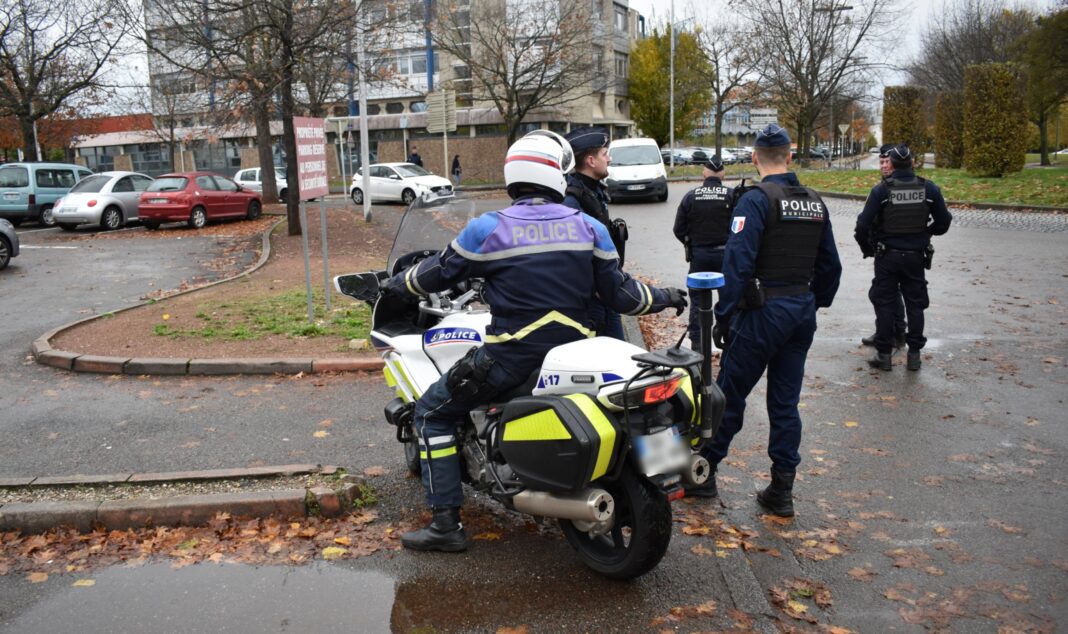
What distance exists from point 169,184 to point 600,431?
2240 centimetres

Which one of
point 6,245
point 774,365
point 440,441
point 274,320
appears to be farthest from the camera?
point 6,245

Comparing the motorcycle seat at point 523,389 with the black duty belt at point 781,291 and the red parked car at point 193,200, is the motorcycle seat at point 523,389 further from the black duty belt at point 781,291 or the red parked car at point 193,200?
the red parked car at point 193,200

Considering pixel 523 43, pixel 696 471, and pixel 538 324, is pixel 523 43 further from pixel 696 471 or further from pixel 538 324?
pixel 696 471

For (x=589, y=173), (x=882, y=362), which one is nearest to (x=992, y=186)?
(x=882, y=362)

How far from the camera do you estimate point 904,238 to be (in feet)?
25.8

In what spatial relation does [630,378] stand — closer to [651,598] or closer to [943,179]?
[651,598]

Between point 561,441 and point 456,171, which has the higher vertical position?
point 456,171

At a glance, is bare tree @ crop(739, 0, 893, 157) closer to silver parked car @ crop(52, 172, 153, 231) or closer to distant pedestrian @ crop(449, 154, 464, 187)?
distant pedestrian @ crop(449, 154, 464, 187)

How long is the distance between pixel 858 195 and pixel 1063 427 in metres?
Result: 22.4

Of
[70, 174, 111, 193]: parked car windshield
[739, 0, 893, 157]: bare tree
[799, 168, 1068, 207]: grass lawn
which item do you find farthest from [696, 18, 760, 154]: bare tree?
[70, 174, 111, 193]: parked car windshield

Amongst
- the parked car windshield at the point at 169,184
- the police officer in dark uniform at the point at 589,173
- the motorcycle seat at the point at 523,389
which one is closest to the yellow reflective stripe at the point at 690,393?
the motorcycle seat at the point at 523,389

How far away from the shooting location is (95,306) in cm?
1186

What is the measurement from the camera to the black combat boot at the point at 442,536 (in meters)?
4.41

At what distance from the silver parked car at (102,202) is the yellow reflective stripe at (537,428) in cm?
2248
